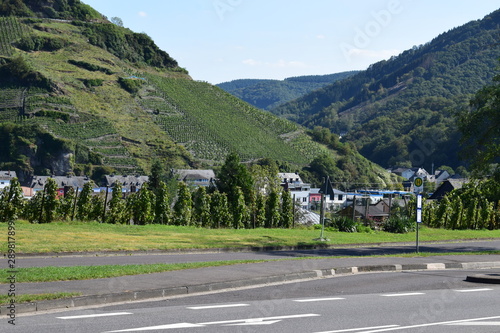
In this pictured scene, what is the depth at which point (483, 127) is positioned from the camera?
3112 centimetres

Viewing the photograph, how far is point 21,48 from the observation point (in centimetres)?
18175

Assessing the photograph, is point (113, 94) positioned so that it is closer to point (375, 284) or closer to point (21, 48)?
point (21, 48)

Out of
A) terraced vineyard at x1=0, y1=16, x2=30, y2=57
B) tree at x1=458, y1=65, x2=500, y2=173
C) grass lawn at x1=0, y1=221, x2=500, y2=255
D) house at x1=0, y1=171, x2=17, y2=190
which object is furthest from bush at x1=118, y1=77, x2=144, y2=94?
tree at x1=458, y1=65, x2=500, y2=173

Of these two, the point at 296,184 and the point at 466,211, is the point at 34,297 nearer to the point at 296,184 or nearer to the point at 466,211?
the point at 466,211

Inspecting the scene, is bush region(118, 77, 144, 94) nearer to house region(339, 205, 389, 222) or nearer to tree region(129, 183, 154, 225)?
house region(339, 205, 389, 222)

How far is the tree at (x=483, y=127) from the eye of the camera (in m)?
29.8

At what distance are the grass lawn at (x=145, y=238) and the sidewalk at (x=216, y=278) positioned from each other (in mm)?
6117

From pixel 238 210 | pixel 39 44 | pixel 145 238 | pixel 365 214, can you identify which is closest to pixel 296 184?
pixel 39 44

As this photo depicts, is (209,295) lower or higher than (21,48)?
lower

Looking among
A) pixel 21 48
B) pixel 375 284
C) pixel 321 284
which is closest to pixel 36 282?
pixel 321 284

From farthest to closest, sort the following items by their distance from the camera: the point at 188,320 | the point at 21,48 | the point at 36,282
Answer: the point at 21,48
the point at 36,282
the point at 188,320

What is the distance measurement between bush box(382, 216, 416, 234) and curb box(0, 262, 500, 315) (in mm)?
17595

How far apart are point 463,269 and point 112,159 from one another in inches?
4744

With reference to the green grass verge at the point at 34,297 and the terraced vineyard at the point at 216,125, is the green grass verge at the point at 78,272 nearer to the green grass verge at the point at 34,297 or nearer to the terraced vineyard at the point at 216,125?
the green grass verge at the point at 34,297
